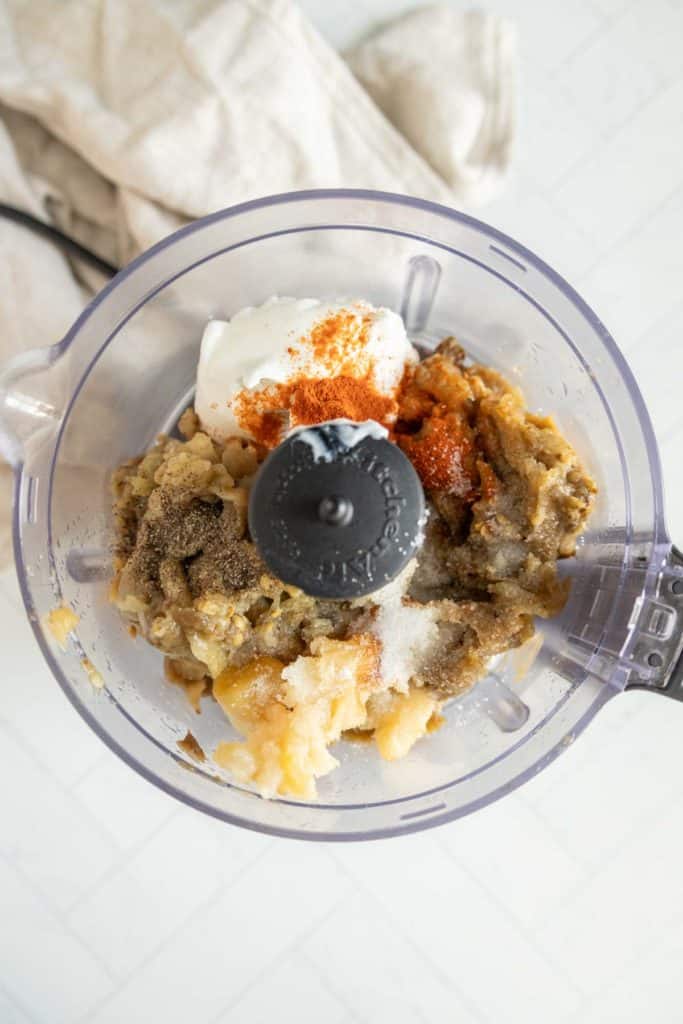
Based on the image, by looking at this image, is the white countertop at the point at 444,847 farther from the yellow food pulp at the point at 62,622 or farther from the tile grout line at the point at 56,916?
the yellow food pulp at the point at 62,622

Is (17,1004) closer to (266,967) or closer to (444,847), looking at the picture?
(266,967)

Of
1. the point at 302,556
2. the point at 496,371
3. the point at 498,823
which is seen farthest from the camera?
the point at 498,823

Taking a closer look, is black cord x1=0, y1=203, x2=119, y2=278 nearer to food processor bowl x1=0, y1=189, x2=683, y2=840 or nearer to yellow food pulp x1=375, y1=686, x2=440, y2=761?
→ food processor bowl x1=0, y1=189, x2=683, y2=840

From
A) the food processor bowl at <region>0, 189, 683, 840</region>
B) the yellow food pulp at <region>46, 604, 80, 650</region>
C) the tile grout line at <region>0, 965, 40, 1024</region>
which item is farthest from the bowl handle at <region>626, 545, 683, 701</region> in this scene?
the tile grout line at <region>0, 965, 40, 1024</region>

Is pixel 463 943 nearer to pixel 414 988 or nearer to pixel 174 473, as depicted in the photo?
pixel 414 988

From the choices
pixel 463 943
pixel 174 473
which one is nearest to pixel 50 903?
pixel 463 943

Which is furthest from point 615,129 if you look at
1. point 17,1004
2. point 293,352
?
point 17,1004
